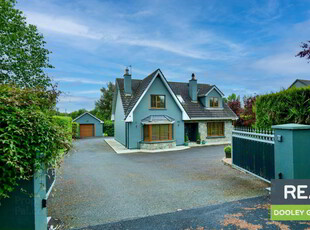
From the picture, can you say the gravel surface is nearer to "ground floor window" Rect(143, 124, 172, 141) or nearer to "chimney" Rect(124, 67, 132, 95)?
"ground floor window" Rect(143, 124, 172, 141)

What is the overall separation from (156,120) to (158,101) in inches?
82.6

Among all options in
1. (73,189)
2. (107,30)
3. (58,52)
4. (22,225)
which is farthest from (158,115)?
(22,225)

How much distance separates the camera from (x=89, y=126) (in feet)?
102

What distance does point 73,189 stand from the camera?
671 cm

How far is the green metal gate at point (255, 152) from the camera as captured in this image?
21.4 feet

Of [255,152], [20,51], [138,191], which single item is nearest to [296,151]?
[255,152]

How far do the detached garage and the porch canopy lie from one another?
1659cm

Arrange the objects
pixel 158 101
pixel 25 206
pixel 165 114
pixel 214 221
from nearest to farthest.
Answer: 1. pixel 25 206
2. pixel 214 221
3. pixel 158 101
4. pixel 165 114

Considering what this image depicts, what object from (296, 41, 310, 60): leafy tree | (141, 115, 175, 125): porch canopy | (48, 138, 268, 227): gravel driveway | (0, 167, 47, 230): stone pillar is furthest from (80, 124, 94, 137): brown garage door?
(296, 41, 310, 60): leafy tree

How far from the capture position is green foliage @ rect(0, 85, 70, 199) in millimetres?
3023

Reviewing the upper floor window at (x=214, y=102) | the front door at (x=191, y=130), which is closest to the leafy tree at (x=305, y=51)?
the front door at (x=191, y=130)

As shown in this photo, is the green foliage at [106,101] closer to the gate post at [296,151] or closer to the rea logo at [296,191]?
the gate post at [296,151]

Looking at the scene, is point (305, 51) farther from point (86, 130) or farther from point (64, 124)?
point (86, 130)

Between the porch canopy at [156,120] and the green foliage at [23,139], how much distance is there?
1328 cm
